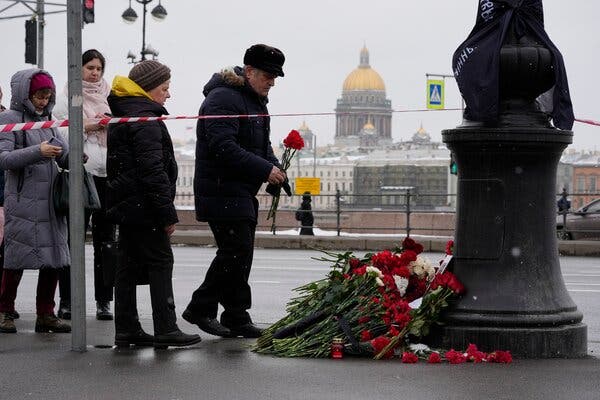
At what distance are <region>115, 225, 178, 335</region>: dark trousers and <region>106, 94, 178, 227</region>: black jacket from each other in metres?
0.10

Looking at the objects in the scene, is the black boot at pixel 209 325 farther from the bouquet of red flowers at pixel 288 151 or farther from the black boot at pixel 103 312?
the black boot at pixel 103 312

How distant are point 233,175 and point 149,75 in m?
0.74

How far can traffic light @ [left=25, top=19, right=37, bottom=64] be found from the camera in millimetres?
25891

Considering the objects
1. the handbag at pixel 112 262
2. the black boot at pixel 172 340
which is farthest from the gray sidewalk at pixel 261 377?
the handbag at pixel 112 262

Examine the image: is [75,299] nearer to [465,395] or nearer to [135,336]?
[135,336]

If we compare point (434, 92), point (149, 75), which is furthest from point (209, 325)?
point (434, 92)

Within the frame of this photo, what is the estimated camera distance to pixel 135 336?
712 centimetres

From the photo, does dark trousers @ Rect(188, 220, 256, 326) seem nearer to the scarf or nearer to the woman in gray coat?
the woman in gray coat

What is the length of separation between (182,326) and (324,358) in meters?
2.01

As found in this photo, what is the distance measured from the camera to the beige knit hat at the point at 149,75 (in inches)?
282

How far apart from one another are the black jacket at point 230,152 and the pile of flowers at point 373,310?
0.70m

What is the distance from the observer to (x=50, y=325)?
792 cm

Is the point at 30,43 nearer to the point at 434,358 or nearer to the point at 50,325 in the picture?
the point at 50,325

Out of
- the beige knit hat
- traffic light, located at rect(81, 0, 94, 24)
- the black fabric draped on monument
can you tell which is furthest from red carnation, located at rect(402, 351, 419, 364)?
traffic light, located at rect(81, 0, 94, 24)
